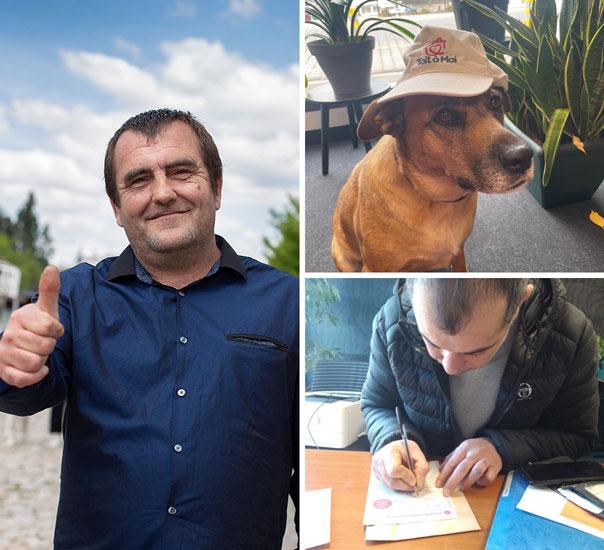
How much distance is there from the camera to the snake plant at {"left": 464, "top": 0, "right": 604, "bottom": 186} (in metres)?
1.63

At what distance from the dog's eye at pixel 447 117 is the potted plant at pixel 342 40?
166mm

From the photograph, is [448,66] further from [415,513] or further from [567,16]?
[415,513]

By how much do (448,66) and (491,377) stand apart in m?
0.67

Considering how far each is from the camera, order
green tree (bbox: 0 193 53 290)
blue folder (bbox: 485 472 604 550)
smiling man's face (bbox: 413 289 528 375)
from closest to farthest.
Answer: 1. blue folder (bbox: 485 472 604 550)
2. smiling man's face (bbox: 413 289 528 375)
3. green tree (bbox: 0 193 53 290)

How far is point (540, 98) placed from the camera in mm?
1646

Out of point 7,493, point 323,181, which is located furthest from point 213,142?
point 7,493

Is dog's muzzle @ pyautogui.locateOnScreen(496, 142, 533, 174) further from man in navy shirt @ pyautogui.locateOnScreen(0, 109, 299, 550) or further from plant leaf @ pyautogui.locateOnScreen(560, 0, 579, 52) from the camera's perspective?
man in navy shirt @ pyautogui.locateOnScreen(0, 109, 299, 550)

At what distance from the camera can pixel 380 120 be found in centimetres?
166

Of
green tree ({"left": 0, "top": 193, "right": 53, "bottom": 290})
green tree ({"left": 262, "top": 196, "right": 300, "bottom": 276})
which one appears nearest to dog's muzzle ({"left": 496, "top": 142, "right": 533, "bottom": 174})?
green tree ({"left": 262, "top": 196, "right": 300, "bottom": 276})

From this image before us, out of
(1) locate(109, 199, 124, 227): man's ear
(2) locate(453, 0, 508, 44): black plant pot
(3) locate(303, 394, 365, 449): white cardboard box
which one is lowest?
(3) locate(303, 394, 365, 449): white cardboard box

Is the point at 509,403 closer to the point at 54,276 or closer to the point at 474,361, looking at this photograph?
the point at 474,361

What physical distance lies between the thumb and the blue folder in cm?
97

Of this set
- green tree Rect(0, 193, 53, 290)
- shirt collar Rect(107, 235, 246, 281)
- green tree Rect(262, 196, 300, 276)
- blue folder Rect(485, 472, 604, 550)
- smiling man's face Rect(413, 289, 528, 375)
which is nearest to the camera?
blue folder Rect(485, 472, 604, 550)

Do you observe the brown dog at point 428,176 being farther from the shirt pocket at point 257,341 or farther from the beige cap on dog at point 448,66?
Answer: the shirt pocket at point 257,341
